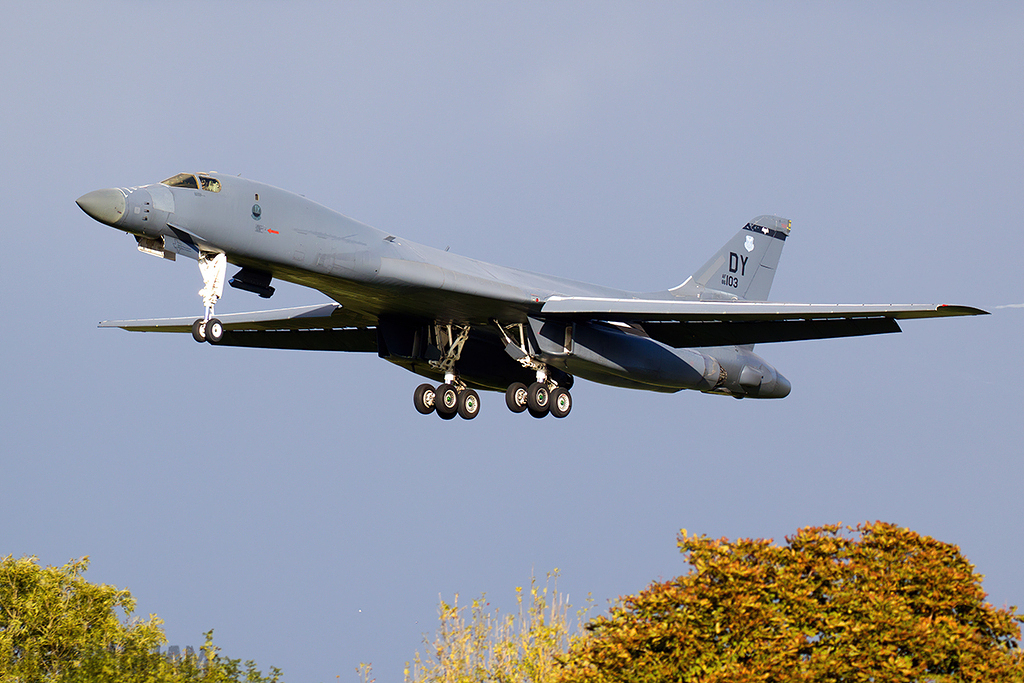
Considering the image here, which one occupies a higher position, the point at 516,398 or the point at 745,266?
the point at 745,266

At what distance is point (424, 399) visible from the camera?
3036 cm

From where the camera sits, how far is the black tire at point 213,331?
77.5ft

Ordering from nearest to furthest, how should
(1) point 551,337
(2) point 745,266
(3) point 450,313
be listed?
(3) point 450,313, (1) point 551,337, (2) point 745,266

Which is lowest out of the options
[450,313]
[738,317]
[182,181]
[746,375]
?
[182,181]

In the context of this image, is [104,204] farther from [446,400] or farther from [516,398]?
[516,398]

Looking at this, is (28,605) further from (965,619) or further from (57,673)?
(965,619)

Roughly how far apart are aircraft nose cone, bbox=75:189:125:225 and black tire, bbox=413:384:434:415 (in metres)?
9.69

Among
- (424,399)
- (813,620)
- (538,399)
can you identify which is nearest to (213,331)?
(424,399)

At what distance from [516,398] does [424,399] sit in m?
2.28

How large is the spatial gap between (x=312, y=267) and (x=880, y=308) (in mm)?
12308

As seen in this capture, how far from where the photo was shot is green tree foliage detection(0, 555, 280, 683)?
38.8 m

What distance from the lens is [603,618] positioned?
2330 centimetres

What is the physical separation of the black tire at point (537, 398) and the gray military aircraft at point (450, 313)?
0.11 feet

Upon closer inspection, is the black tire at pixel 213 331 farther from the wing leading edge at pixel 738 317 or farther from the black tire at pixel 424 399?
the wing leading edge at pixel 738 317
